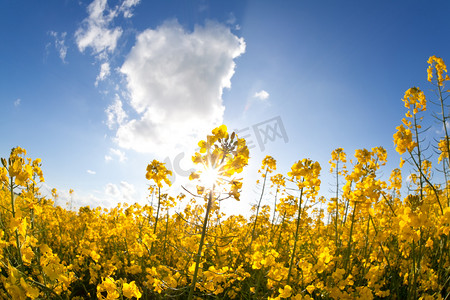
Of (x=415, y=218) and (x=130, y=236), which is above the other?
(x=415, y=218)

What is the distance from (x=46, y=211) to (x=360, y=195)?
21.0ft

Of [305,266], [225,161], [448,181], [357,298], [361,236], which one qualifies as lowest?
[357,298]

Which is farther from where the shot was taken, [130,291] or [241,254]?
[241,254]

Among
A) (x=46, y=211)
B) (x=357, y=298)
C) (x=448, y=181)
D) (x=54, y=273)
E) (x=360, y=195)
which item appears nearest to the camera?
(x=54, y=273)

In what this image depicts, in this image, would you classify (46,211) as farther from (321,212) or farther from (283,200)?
(321,212)

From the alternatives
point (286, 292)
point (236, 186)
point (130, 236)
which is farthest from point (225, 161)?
point (130, 236)

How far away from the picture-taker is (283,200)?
567 cm

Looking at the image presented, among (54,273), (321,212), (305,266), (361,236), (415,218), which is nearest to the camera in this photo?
(54,273)

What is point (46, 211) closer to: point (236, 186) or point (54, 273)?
point (54, 273)

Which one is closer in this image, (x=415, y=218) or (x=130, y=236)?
(x=415, y=218)

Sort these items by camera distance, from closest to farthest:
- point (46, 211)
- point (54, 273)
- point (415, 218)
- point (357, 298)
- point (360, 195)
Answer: point (54, 273) → point (415, 218) → point (357, 298) → point (360, 195) → point (46, 211)

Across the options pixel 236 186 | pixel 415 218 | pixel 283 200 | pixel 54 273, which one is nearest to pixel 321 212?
pixel 283 200

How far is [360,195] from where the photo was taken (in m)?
2.79

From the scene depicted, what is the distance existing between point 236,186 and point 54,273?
149cm
